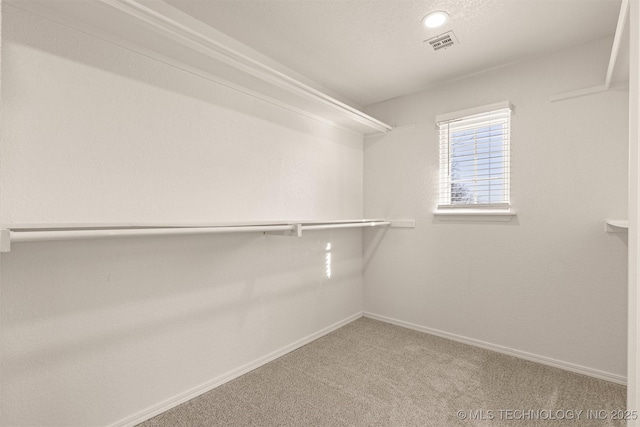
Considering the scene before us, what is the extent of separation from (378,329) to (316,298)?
703 millimetres

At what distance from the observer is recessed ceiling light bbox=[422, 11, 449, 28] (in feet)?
5.80

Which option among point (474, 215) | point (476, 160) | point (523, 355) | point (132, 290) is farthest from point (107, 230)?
point (523, 355)

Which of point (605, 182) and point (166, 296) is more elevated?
point (605, 182)

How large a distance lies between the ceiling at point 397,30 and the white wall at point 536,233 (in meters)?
0.24

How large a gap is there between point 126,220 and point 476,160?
2571 millimetres

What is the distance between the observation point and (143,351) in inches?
62.7

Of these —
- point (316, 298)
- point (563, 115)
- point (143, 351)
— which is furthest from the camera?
point (316, 298)

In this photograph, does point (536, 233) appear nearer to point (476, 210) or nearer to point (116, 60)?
point (476, 210)

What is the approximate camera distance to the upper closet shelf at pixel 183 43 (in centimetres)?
124

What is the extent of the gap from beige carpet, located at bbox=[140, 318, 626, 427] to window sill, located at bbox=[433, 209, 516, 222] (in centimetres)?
107

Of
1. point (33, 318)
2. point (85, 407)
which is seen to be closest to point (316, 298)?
point (85, 407)

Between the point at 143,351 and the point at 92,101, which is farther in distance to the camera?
the point at 143,351

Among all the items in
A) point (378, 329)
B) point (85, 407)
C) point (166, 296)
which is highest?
point (166, 296)

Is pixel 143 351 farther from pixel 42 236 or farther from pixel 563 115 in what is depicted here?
pixel 563 115
